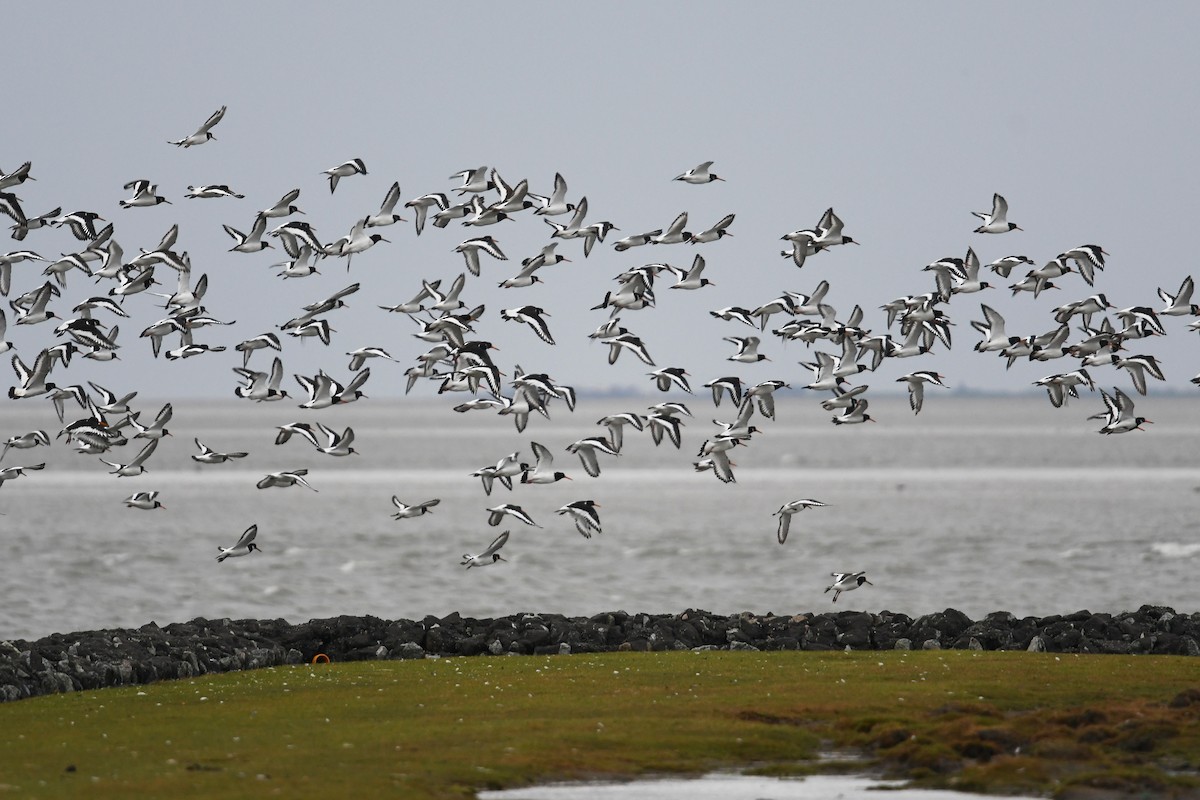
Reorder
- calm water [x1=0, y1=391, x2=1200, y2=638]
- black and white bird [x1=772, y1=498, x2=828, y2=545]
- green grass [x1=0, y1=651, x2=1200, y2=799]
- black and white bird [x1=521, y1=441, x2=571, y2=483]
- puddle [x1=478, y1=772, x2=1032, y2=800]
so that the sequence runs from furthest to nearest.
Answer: calm water [x1=0, y1=391, x2=1200, y2=638] < black and white bird [x1=772, y1=498, x2=828, y2=545] < black and white bird [x1=521, y1=441, x2=571, y2=483] < green grass [x1=0, y1=651, x2=1200, y2=799] < puddle [x1=478, y1=772, x2=1032, y2=800]

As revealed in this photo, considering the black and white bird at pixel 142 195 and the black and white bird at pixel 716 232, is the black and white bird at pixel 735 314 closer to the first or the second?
the black and white bird at pixel 716 232

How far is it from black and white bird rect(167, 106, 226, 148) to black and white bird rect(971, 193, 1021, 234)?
15.7 m

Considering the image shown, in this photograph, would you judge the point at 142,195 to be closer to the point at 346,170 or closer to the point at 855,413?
the point at 346,170

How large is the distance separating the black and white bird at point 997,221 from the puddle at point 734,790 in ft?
58.7

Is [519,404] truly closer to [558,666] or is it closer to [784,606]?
[558,666]

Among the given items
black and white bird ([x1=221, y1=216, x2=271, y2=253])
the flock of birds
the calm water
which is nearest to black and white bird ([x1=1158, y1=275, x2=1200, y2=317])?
the flock of birds

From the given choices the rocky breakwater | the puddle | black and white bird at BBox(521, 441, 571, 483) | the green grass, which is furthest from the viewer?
black and white bird at BBox(521, 441, 571, 483)

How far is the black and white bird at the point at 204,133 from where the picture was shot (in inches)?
1239

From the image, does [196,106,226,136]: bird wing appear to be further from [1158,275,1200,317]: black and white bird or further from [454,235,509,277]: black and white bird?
[1158,275,1200,317]: black and white bird

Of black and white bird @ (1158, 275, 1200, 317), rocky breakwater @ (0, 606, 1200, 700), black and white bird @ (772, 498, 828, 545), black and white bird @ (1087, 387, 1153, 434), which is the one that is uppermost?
black and white bird @ (1158, 275, 1200, 317)

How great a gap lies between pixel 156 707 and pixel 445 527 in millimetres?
77608

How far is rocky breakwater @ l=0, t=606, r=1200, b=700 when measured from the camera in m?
30.2

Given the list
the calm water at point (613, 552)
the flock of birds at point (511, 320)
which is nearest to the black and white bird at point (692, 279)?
the flock of birds at point (511, 320)

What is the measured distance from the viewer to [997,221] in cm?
3406
